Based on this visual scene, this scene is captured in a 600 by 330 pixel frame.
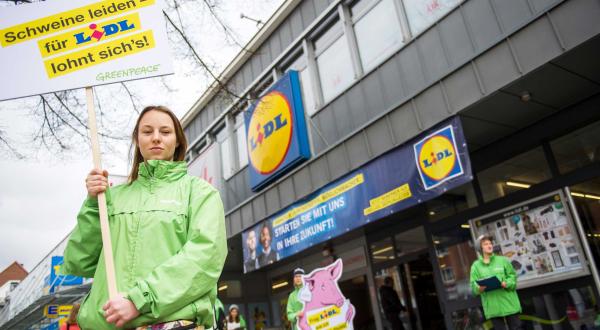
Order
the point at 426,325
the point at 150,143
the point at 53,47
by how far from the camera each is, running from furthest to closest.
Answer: the point at 426,325, the point at 53,47, the point at 150,143

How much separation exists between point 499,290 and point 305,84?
23.7ft

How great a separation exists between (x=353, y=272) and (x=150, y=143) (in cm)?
1007

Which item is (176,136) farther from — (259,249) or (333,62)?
(259,249)

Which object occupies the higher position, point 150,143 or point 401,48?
point 401,48

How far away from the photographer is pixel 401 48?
8609mm

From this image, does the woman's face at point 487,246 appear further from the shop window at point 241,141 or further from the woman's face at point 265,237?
the shop window at point 241,141

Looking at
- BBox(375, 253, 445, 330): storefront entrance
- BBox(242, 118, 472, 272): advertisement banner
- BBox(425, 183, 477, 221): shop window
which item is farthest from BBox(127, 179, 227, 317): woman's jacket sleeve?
BBox(375, 253, 445, 330): storefront entrance

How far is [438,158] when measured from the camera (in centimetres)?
727

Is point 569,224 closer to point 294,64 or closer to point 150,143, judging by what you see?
point 150,143

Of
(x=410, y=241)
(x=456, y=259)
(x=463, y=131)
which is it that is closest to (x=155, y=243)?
(x=463, y=131)

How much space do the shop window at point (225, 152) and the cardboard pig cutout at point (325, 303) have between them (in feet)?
22.0

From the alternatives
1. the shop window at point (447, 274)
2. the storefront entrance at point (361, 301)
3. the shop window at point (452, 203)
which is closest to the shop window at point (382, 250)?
the storefront entrance at point (361, 301)

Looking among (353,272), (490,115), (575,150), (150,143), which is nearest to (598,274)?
(575,150)

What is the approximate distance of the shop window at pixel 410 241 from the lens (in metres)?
A: 9.89
